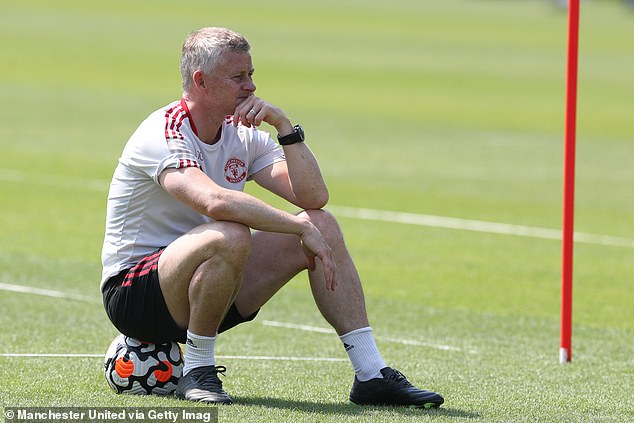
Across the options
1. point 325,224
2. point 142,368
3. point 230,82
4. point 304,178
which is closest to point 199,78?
point 230,82

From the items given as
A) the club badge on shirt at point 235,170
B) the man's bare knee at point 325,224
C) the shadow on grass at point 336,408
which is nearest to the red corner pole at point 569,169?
the shadow on grass at point 336,408

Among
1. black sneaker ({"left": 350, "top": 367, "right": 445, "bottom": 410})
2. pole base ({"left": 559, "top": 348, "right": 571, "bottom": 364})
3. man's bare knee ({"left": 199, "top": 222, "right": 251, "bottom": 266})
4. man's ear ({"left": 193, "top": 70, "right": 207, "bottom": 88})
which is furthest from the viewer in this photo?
pole base ({"left": 559, "top": 348, "right": 571, "bottom": 364})

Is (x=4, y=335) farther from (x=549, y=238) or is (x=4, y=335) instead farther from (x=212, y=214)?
(x=549, y=238)

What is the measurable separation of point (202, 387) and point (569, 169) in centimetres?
290

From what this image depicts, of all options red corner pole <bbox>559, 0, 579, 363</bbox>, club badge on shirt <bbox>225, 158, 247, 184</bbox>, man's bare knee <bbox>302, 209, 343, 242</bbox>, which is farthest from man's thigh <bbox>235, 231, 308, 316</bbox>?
red corner pole <bbox>559, 0, 579, 363</bbox>

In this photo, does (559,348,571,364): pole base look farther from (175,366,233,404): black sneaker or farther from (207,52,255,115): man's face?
(207,52,255,115): man's face

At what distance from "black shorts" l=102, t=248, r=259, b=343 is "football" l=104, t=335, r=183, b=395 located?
6 centimetres

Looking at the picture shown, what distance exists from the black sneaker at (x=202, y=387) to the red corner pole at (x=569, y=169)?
8.61ft

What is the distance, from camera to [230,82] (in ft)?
22.5

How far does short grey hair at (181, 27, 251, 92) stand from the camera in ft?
22.4

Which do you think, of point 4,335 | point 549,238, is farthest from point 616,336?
point 549,238

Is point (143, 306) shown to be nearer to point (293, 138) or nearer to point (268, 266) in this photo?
point (268, 266)

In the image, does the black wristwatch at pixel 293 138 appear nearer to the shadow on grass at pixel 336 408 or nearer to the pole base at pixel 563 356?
the shadow on grass at pixel 336 408

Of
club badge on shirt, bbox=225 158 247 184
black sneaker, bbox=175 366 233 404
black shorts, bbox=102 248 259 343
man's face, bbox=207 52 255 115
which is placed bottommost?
black sneaker, bbox=175 366 233 404
